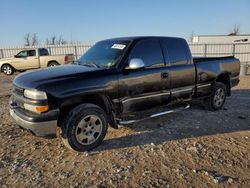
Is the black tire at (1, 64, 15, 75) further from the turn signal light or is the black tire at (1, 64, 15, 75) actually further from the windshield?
the turn signal light

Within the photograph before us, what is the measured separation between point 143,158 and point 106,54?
208 centimetres

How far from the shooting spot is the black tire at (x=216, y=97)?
6.78m

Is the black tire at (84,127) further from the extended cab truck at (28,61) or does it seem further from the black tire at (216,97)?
the extended cab truck at (28,61)

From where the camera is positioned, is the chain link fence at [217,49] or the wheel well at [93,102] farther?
the chain link fence at [217,49]

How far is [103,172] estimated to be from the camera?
379 centimetres

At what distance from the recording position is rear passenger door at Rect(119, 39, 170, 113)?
15.8 feet

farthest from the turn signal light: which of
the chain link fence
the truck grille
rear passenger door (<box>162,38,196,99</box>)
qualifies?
the chain link fence

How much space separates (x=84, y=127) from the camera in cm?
439

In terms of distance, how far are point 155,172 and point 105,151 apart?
104 cm

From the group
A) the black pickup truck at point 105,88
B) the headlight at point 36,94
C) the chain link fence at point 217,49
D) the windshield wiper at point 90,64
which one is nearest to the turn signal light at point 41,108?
the black pickup truck at point 105,88

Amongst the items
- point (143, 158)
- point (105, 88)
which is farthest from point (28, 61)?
point (143, 158)

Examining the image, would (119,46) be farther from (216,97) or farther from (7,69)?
(7,69)

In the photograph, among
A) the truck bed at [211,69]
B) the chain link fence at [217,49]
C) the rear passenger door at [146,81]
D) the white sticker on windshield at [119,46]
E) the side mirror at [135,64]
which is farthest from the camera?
the chain link fence at [217,49]

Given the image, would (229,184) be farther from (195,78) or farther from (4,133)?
(4,133)
